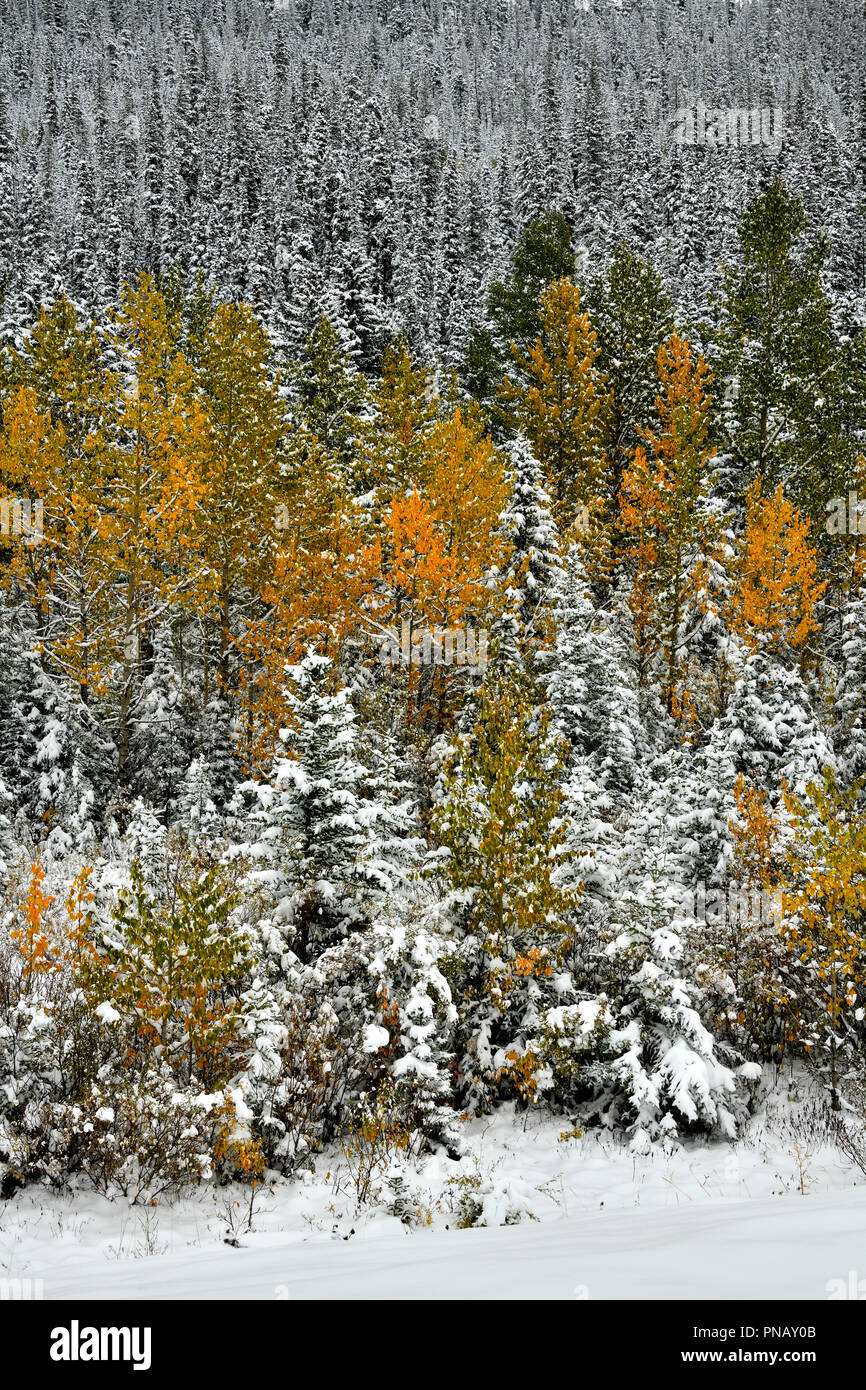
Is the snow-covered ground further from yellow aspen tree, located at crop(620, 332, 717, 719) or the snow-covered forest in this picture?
yellow aspen tree, located at crop(620, 332, 717, 719)

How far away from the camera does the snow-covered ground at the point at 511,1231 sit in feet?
11.8

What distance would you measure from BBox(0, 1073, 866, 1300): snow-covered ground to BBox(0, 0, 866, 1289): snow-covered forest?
0.18m

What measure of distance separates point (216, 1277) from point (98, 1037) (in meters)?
3.09

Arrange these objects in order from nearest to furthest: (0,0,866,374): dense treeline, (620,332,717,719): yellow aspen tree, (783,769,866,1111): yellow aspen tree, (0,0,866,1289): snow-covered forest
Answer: (0,0,866,1289): snow-covered forest → (783,769,866,1111): yellow aspen tree → (620,332,717,719): yellow aspen tree → (0,0,866,374): dense treeline

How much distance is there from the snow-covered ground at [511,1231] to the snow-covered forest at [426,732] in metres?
0.18

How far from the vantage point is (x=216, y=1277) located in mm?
4301

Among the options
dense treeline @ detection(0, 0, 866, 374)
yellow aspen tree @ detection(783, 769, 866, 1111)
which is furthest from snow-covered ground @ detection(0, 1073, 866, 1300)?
dense treeline @ detection(0, 0, 866, 374)

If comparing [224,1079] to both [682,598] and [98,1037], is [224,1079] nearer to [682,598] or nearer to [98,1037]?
[98,1037]

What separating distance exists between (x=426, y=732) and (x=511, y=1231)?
12.2 meters

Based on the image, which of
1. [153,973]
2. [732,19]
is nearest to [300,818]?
[153,973]

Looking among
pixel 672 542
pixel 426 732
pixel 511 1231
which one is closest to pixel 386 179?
pixel 672 542

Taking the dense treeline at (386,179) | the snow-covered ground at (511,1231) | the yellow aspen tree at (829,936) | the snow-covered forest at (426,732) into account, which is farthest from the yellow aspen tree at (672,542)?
the dense treeline at (386,179)

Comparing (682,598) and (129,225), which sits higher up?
(129,225)

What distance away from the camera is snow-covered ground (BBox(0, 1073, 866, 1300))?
3590mm
